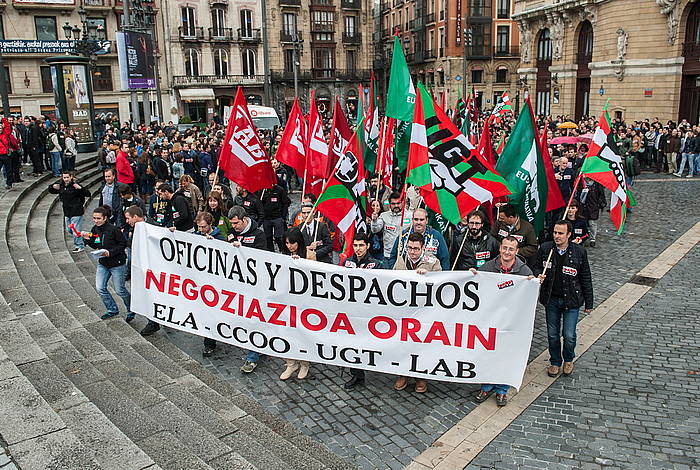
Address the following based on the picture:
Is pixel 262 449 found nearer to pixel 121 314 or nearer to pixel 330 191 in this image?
pixel 330 191

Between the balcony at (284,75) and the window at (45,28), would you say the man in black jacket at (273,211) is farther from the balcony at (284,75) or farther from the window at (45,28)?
the balcony at (284,75)

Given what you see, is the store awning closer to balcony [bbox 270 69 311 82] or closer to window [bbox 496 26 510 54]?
balcony [bbox 270 69 311 82]

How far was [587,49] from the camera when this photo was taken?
125 ft

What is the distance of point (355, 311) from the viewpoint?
654cm

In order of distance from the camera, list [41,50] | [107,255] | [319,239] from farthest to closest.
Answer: [41,50]
[319,239]
[107,255]

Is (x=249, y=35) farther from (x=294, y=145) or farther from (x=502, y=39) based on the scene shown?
(x=294, y=145)

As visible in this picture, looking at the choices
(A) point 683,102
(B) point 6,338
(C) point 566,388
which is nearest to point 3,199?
(B) point 6,338

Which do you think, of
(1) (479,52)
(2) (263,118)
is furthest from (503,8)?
(2) (263,118)

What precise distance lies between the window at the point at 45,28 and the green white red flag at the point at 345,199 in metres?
47.6

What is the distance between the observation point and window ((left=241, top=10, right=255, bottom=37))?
189ft

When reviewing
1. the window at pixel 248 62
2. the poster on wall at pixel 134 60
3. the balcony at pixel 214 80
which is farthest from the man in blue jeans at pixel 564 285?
the window at pixel 248 62

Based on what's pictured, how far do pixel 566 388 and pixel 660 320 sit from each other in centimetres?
274

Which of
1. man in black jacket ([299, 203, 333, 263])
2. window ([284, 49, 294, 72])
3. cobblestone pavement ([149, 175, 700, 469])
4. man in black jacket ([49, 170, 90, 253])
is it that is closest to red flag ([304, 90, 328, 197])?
man in black jacket ([299, 203, 333, 263])

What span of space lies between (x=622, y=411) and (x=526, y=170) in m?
3.63
